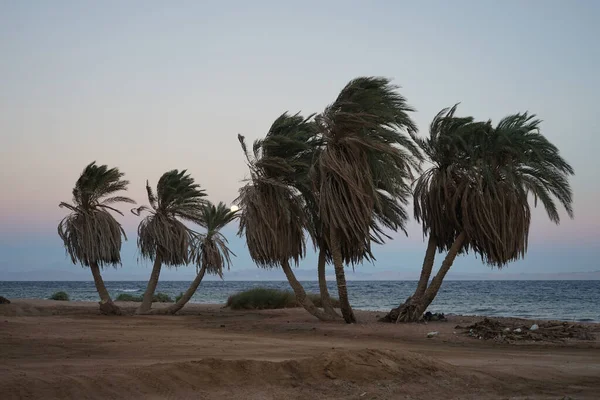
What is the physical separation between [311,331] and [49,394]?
10.5 metres

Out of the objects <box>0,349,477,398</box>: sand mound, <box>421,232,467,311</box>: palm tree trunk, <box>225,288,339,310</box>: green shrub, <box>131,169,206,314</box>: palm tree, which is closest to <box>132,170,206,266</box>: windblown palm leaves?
<box>131,169,206,314</box>: palm tree

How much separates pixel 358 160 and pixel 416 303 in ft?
16.0

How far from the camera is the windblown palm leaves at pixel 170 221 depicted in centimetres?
2577

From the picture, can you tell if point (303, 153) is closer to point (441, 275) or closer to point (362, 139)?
point (362, 139)

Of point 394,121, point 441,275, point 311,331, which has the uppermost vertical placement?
point 394,121

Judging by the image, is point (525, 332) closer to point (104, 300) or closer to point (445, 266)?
point (445, 266)

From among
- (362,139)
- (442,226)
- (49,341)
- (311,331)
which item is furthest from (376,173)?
(49,341)

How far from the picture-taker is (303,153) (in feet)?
70.8

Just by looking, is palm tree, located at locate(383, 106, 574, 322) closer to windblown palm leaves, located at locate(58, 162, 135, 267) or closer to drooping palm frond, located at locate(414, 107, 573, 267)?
drooping palm frond, located at locate(414, 107, 573, 267)

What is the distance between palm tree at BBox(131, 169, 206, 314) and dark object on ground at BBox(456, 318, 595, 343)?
462 inches

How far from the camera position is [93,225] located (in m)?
25.5

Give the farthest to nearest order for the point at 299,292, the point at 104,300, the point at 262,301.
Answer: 1. the point at 262,301
2. the point at 104,300
3. the point at 299,292

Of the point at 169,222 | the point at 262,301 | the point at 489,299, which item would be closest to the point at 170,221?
the point at 169,222

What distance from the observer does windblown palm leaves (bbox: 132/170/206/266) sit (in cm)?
2577
